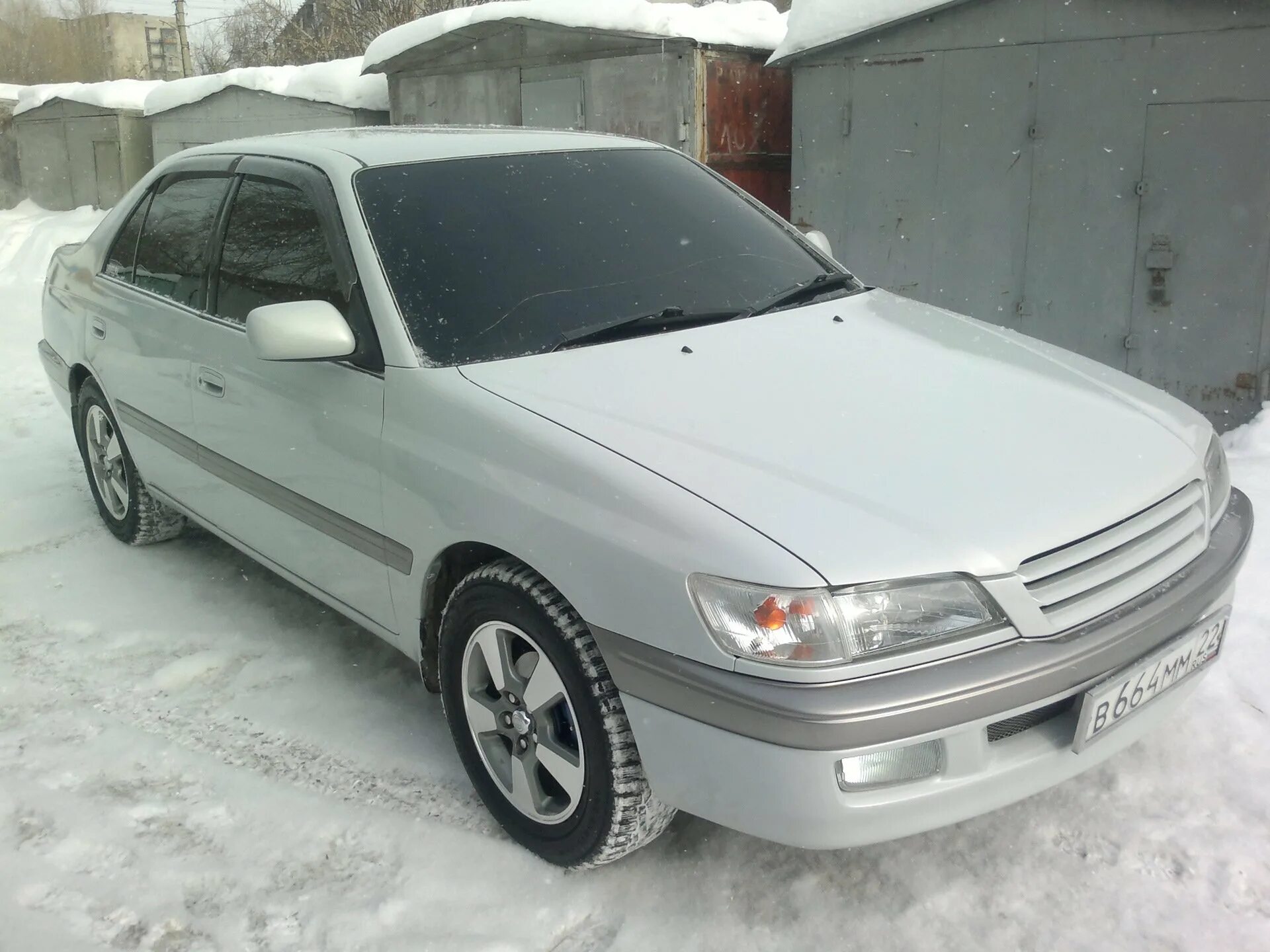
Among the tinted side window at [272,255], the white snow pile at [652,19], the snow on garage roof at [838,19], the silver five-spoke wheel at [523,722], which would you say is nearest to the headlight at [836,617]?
the silver five-spoke wheel at [523,722]

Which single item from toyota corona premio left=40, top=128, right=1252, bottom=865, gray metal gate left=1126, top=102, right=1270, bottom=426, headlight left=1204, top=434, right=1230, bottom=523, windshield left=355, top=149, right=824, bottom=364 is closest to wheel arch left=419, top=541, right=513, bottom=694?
toyota corona premio left=40, top=128, right=1252, bottom=865

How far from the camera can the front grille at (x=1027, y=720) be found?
2088 mm

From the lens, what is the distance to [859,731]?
1.91m

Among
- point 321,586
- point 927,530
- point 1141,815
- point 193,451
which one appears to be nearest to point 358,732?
point 321,586

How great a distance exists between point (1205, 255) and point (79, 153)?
16.6 metres

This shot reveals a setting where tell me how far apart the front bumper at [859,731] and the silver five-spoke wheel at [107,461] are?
10.0 ft

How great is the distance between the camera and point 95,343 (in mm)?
4285

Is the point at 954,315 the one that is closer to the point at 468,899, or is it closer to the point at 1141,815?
the point at 1141,815

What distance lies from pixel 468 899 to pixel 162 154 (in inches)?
629

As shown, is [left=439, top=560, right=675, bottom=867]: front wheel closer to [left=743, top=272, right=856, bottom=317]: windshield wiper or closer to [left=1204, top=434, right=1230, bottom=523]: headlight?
[left=743, top=272, right=856, bottom=317]: windshield wiper

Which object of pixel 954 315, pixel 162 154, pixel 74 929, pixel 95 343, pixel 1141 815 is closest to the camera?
pixel 74 929

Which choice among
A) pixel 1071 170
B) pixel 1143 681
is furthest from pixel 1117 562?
pixel 1071 170

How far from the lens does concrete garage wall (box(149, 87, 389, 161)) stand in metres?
12.5

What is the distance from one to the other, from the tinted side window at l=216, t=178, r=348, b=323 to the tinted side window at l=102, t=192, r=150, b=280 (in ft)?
2.83
